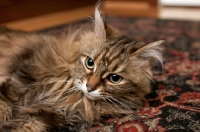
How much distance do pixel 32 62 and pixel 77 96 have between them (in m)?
0.27

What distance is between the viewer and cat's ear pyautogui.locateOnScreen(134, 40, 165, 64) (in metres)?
1.18

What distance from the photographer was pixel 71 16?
3.73 metres

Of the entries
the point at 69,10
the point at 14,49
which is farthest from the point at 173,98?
the point at 69,10

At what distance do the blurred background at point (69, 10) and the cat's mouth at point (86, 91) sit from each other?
156 cm

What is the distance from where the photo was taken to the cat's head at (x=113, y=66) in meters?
1.13

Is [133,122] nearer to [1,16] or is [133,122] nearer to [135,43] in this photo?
[135,43]

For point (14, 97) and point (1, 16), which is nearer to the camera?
point (14, 97)

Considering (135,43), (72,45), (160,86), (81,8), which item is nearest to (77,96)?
(72,45)

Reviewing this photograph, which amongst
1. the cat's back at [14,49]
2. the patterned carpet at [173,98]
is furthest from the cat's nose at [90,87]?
the cat's back at [14,49]

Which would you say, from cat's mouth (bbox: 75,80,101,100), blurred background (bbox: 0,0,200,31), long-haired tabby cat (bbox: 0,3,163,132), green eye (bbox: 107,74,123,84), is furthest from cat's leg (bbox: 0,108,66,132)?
blurred background (bbox: 0,0,200,31)

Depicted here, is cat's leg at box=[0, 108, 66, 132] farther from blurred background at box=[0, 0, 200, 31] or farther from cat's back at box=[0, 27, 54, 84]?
blurred background at box=[0, 0, 200, 31]

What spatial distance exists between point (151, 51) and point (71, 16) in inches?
105

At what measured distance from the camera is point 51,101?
1203 millimetres

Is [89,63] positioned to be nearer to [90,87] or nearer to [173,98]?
[90,87]
